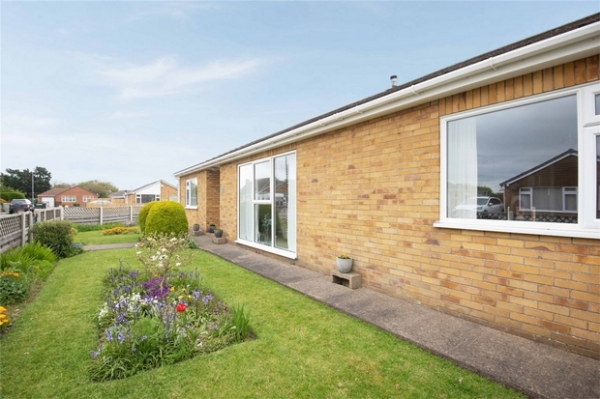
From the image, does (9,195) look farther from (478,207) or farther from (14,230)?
(478,207)

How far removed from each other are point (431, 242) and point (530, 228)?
121cm

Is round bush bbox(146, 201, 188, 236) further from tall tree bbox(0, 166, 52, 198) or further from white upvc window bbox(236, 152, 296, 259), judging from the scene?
tall tree bbox(0, 166, 52, 198)

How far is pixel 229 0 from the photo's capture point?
8523mm

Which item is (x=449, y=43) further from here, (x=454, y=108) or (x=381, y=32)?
(x=454, y=108)

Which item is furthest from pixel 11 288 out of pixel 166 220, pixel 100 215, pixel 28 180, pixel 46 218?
pixel 28 180

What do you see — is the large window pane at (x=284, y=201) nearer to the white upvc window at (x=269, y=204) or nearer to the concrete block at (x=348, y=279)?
the white upvc window at (x=269, y=204)

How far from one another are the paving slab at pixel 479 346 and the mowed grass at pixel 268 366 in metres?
0.15

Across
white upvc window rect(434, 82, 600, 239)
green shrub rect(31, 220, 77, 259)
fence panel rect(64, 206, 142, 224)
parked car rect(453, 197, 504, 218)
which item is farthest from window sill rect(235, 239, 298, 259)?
fence panel rect(64, 206, 142, 224)

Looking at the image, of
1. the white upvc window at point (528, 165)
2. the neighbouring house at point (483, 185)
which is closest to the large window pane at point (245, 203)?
the neighbouring house at point (483, 185)

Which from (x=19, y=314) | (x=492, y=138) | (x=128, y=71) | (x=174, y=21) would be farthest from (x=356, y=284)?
(x=128, y=71)

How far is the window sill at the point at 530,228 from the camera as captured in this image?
280 cm

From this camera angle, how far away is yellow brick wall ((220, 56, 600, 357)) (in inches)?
114

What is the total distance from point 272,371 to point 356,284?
2.71 m

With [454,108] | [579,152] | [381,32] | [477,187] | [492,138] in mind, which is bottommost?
[477,187]
